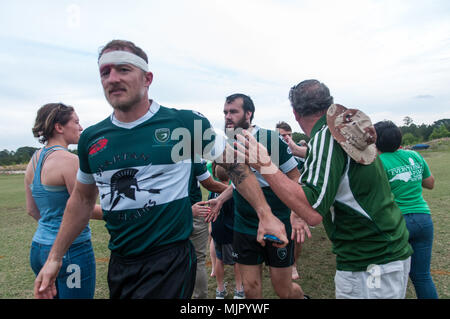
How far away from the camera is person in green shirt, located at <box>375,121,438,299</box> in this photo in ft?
9.96

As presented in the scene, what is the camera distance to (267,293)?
439 cm

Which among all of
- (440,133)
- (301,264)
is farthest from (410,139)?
(301,264)

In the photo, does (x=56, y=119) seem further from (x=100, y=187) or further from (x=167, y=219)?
(x=167, y=219)

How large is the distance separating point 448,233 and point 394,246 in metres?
6.01

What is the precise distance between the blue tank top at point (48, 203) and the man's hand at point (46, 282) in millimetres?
400

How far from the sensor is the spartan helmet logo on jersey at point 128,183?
2.02m

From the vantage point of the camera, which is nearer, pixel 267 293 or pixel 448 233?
pixel 267 293

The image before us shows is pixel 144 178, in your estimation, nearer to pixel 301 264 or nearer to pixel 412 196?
pixel 412 196

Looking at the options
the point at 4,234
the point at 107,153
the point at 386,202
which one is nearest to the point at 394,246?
the point at 386,202

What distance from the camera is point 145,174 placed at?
2020mm

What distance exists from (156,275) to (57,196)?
4.35ft

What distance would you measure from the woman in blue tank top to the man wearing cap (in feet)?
5.60

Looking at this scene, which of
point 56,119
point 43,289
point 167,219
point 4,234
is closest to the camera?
point 167,219

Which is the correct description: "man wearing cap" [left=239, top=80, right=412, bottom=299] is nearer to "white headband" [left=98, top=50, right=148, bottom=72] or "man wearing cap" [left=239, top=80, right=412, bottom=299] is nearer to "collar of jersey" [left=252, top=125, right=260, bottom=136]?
"white headband" [left=98, top=50, right=148, bottom=72]
